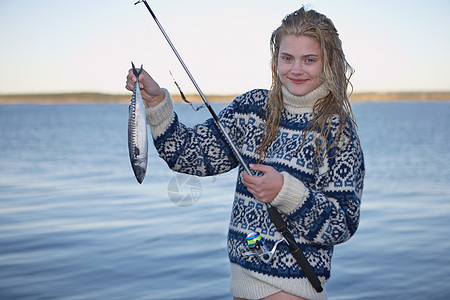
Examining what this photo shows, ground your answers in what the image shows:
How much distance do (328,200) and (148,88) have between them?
92 centimetres

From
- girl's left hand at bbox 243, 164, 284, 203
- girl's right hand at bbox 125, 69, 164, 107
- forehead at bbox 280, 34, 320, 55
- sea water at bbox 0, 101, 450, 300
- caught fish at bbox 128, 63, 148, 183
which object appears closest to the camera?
caught fish at bbox 128, 63, 148, 183

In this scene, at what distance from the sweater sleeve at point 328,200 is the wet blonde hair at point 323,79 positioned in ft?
0.24

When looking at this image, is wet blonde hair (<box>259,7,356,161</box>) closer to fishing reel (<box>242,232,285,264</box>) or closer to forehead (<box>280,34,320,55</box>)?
forehead (<box>280,34,320,55</box>)

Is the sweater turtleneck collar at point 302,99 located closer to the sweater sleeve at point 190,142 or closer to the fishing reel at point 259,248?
the sweater sleeve at point 190,142

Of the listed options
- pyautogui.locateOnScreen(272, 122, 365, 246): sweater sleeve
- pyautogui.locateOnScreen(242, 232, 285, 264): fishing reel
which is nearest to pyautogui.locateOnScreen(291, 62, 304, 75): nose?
pyautogui.locateOnScreen(272, 122, 365, 246): sweater sleeve

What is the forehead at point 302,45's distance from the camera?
251 cm

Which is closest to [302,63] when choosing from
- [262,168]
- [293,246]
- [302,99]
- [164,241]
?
[302,99]

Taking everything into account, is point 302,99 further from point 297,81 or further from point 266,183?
point 266,183

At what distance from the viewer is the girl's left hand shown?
228cm

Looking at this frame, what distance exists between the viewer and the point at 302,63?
252 centimetres

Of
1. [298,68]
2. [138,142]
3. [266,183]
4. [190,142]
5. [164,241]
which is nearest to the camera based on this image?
[138,142]

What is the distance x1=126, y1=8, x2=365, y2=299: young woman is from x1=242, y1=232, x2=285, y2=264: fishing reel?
62 millimetres

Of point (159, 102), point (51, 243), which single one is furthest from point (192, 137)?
point (51, 243)

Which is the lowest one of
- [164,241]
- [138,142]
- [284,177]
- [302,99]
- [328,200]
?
[164,241]
